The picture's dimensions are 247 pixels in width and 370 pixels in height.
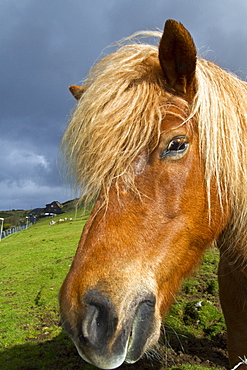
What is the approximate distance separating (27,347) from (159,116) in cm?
661

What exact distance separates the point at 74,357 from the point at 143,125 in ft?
17.8

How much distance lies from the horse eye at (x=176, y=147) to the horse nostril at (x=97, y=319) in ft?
3.58

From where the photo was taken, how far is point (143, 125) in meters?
2.28


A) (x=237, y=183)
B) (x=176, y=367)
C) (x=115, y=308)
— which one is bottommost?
(x=176, y=367)

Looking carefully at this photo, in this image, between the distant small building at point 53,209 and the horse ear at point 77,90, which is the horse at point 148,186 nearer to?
the horse ear at point 77,90

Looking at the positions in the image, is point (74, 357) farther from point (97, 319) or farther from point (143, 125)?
point (143, 125)

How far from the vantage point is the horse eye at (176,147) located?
2227mm

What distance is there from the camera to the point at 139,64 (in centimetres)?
258

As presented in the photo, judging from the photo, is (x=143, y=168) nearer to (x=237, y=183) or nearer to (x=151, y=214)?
(x=151, y=214)

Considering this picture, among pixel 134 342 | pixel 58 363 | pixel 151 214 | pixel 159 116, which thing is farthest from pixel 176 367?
pixel 159 116

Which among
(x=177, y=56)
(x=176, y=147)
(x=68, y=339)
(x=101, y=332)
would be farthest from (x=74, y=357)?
(x=177, y=56)

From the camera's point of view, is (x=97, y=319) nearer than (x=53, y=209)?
Yes

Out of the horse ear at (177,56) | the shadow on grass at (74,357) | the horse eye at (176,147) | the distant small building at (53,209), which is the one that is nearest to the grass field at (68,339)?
the shadow on grass at (74,357)

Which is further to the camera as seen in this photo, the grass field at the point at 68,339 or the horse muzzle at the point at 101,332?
the grass field at the point at 68,339
